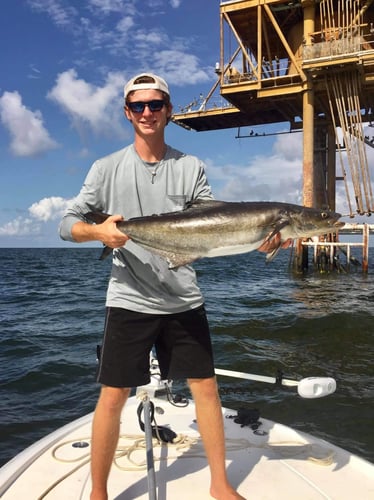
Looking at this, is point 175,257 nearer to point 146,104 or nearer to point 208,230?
point 208,230

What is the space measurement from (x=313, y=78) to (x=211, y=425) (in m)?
24.7

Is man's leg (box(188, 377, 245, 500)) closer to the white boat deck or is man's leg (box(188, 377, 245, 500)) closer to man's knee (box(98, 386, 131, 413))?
the white boat deck

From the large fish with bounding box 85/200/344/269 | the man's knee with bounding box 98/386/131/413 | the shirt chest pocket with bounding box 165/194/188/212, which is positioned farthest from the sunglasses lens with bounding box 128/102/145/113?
the man's knee with bounding box 98/386/131/413

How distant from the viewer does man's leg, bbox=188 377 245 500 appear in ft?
11.2

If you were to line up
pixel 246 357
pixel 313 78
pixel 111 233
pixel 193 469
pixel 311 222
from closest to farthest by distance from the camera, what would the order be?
1. pixel 111 233
2. pixel 311 222
3. pixel 193 469
4. pixel 246 357
5. pixel 313 78

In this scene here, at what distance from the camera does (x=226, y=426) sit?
464 centimetres

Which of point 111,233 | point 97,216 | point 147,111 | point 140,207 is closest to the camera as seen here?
point 111,233

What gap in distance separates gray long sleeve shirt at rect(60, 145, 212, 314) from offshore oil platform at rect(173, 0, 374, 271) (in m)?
21.1

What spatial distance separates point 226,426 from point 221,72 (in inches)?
1040

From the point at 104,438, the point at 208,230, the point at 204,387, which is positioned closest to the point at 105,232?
the point at 208,230

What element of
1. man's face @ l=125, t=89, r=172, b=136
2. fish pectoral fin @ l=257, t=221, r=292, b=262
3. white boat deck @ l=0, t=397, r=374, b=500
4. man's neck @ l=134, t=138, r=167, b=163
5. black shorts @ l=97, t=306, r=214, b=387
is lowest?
white boat deck @ l=0, t=397, r=374, b=500

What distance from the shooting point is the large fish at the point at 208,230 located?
3320 mm

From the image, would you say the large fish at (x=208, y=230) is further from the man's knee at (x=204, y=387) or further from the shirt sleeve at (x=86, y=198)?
the man's knee at (x=204, y=387)

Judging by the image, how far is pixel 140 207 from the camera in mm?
3496
